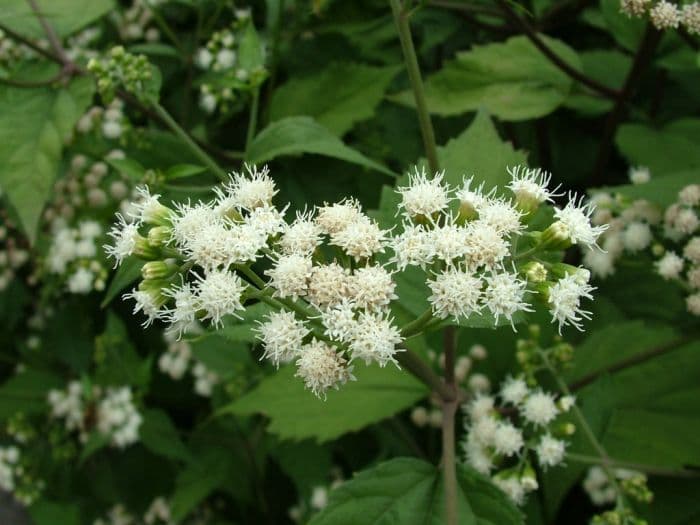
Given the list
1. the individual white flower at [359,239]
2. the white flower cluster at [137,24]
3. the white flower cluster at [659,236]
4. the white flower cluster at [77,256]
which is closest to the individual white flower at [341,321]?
the individual white flower at [359,239]

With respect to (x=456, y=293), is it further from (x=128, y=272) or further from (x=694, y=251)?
(x=694, y=251)

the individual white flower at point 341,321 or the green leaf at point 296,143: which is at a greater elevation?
the green leaf at point 296,143

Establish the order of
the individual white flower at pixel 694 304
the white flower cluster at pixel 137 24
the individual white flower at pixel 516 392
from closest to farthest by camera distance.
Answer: the individual white flower at pixel 694 304 → the individual white flower at pixel 516 392 → the white flower cluster at pixel 137 24

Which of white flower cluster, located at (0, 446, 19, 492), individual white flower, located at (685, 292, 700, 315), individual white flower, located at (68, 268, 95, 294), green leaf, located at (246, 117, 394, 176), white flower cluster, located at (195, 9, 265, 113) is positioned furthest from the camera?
white flower cluster, located at (0, 446, 19, 492)

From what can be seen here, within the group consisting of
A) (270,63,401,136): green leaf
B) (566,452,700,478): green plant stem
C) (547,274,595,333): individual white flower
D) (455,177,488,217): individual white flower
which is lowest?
(566,452,700,478): green plant stem

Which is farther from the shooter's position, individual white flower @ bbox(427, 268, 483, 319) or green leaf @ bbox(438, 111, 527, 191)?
green leaf @ bbox(438, 111, 527, 191)

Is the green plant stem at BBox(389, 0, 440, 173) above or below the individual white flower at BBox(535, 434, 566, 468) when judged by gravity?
above

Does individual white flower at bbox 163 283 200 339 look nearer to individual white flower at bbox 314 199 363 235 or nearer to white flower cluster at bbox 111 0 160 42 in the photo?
individual white flower at bbox 314 199 363 235

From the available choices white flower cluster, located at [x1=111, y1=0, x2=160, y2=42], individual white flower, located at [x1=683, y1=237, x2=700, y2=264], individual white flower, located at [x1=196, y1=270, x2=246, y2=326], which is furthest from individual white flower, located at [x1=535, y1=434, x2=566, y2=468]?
white flower cluster, located at [x1=111, y1=0, x2=160, y2=42]

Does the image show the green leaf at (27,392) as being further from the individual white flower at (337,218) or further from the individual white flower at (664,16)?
the individual white flower at (664,16)
